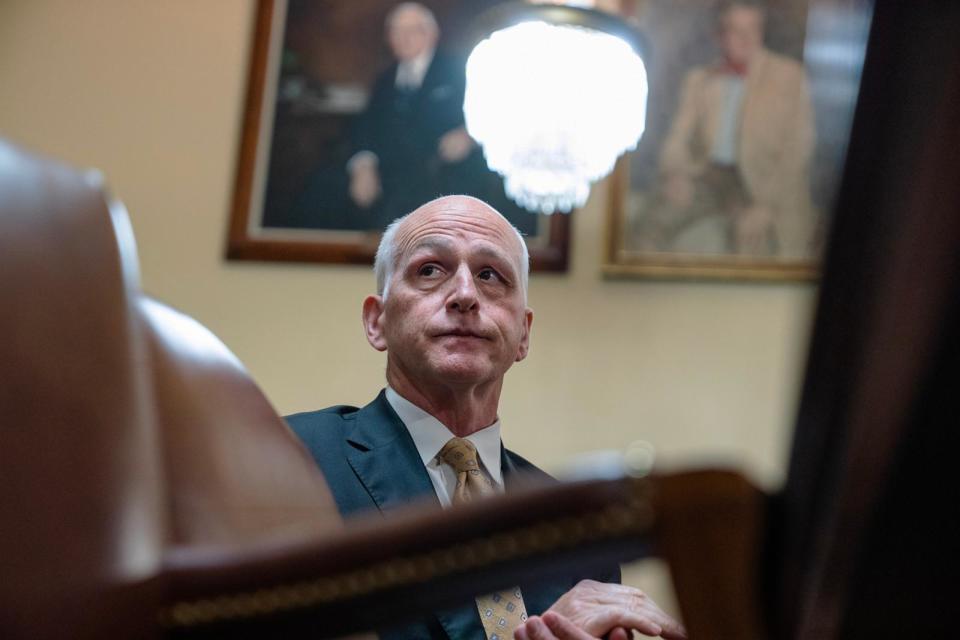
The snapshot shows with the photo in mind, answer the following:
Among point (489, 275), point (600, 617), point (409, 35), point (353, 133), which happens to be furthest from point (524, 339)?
point (409, 35)

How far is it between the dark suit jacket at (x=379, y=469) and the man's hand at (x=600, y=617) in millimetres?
110

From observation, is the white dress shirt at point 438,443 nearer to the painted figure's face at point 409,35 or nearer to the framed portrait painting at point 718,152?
the framed portrait painting at point 718,152

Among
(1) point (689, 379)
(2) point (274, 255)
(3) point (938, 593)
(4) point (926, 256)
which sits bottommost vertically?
(1) point (689, 379)

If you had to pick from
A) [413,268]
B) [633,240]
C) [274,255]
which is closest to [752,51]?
[633,240]

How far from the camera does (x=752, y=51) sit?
4.75 meters

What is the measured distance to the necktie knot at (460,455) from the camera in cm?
225

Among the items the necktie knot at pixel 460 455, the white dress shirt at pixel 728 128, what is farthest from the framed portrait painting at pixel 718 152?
the necktie knot at pixel 460 455

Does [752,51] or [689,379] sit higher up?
[752,51]

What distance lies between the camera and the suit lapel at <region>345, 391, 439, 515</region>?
2105 mm

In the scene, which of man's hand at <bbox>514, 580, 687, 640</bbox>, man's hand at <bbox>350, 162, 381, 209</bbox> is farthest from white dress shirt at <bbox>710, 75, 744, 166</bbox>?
man's hand at <bbox>514, 580, 687, 640</bbox>

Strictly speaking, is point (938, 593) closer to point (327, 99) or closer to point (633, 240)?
point (633, 240)

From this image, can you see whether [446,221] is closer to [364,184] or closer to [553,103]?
[553,103]

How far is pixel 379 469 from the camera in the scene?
2.15 metres

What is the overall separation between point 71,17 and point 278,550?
438cm
